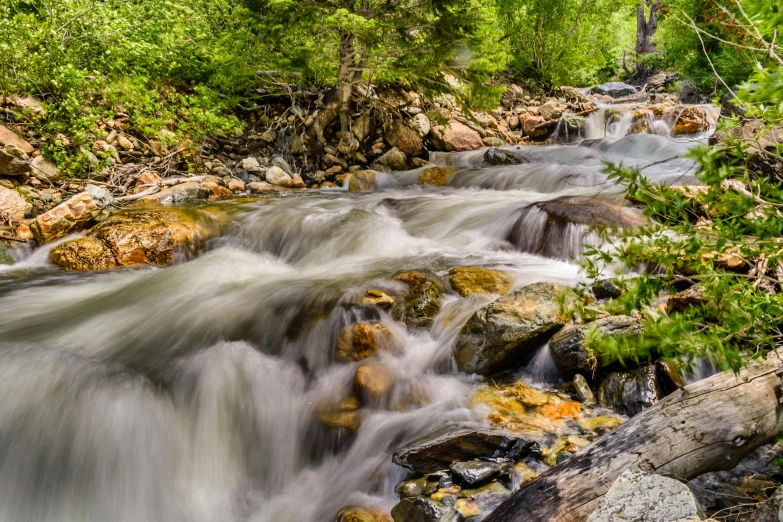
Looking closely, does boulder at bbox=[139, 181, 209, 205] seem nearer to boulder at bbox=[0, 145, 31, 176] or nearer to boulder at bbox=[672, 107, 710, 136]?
boulder at bbox=[0, 145, 31, 176]

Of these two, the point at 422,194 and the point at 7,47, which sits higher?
the point at 7,47

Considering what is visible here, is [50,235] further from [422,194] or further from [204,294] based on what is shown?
[422,194]

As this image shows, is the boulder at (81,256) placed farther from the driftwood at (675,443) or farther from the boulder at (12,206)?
the driftwood at (675,443)

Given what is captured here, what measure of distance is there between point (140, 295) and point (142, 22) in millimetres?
8212

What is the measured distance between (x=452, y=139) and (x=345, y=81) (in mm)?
3490

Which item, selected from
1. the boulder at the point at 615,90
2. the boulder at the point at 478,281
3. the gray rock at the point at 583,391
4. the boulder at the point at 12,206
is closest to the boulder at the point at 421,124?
the boulder at the point at 478,281

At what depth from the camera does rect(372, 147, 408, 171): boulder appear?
1151 centimetres

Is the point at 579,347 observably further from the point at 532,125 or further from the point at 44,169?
the point at 532,125

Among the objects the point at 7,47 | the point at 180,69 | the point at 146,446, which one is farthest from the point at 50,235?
the point at 180,69

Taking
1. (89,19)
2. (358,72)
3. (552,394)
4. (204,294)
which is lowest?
(552,394)

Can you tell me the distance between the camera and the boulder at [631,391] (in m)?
3.18

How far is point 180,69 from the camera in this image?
428 inches

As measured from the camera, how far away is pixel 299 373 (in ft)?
13.5

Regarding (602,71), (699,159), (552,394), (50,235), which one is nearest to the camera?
(699,159)
